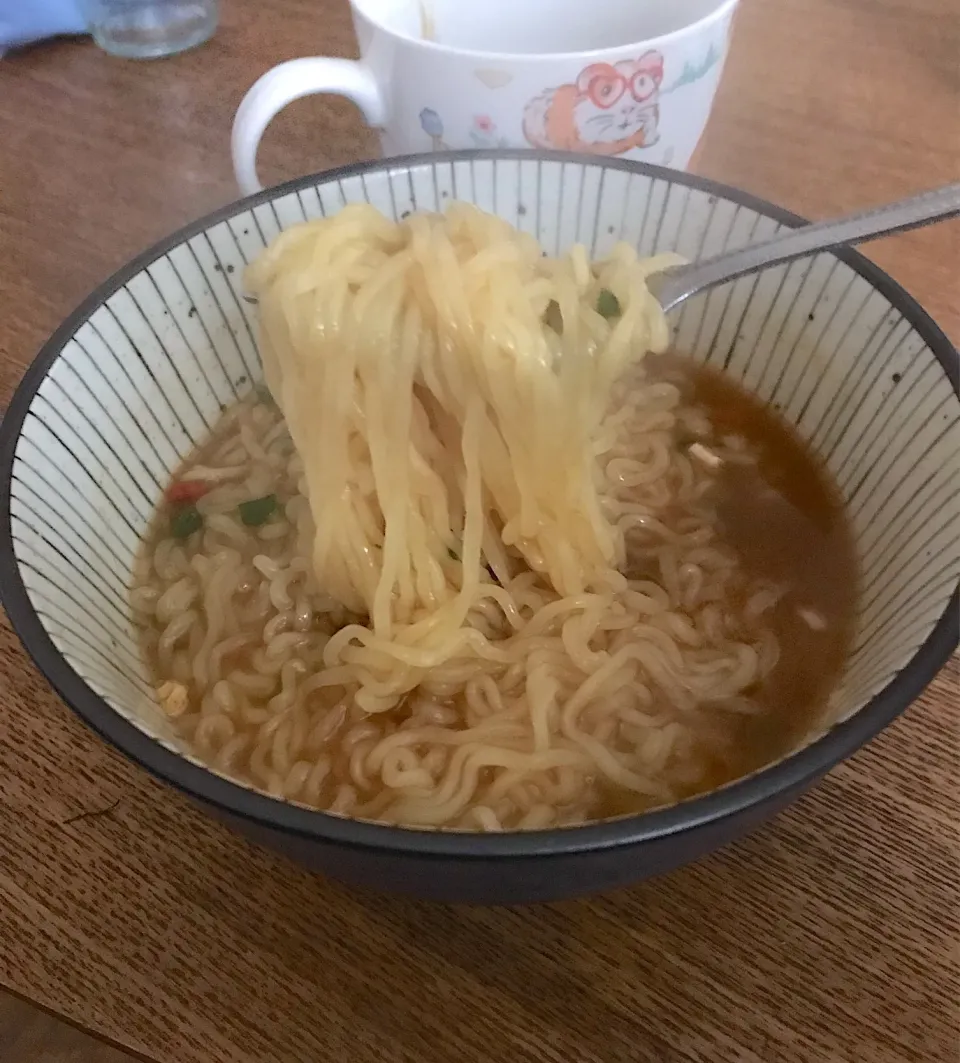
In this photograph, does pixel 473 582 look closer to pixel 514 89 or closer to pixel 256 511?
pixel 256 511

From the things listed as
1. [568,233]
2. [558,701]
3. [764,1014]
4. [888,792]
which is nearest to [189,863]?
[558,701]

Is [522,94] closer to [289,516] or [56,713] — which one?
[289,516]

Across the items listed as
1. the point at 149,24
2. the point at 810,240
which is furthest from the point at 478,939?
the point at 149,24

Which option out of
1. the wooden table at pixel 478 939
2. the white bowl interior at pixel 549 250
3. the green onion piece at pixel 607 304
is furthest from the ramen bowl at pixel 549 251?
the green onion piece at pixel 607 304

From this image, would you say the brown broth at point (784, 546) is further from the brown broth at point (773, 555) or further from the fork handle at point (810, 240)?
the fork handle at point (810, 240)

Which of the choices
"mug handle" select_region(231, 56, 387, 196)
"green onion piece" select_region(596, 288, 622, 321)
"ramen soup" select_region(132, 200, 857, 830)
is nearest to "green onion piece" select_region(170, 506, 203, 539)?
"ramen soup" select_region(132, 200, 857, 830)

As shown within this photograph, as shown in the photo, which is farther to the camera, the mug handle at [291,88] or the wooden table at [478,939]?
the mug handle at [291,88]
